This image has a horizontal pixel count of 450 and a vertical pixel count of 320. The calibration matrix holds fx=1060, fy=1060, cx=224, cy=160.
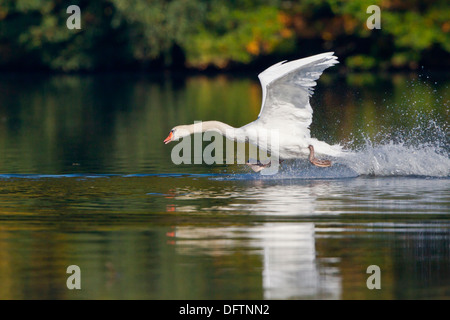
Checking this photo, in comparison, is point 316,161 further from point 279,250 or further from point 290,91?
point 279,250

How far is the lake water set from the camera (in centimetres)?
911

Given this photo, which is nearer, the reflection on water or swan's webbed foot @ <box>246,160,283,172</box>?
the reflection on water

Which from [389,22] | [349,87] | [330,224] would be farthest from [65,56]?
[330,224]

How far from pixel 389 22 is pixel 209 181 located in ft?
145

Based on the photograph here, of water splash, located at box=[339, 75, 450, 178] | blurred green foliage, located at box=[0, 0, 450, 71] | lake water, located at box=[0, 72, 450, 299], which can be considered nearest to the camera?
lake water, located at box=[0, 72, 450, 299]

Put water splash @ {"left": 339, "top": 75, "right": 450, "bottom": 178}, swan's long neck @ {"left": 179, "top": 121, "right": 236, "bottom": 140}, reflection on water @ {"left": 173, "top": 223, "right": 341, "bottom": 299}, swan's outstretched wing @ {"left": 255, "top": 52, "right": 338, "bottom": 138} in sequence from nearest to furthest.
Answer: reflection on water @ {"left": 173, "top": 223, "right": 341, "bottom": 299} < swan's outstretched wing @ {"left": 255, "top": 52, "right": 338, "bottom": 138} < swan's long neck @ {"left": 179, "top": 121, "right": 236, "bottom": 140} < water splash @ {"left": 339, "top": 75, "right": 450, "bottom": 178}

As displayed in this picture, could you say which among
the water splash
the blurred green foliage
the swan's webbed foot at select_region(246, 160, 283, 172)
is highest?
the blurred green foliage

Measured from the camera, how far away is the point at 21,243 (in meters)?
10.7

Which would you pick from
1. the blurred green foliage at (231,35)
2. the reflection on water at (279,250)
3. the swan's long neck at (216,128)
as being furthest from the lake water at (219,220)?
the blurred green foliage at (231,35)

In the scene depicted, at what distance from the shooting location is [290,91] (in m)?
14.9

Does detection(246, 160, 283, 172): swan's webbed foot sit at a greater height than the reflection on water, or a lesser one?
greater

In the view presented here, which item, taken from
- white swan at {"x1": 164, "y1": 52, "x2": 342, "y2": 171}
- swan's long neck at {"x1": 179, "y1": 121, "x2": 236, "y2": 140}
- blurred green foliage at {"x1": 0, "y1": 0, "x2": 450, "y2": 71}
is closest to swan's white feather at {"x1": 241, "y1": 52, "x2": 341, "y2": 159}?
white swan at {"x1": 164, "y1": 52, "x2": 342, "y2": 171}

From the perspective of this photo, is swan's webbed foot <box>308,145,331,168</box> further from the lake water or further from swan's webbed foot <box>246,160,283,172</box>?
swan's webbed foot <box>246,160,283,172</box>

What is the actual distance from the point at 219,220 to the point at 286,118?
3746 mm
